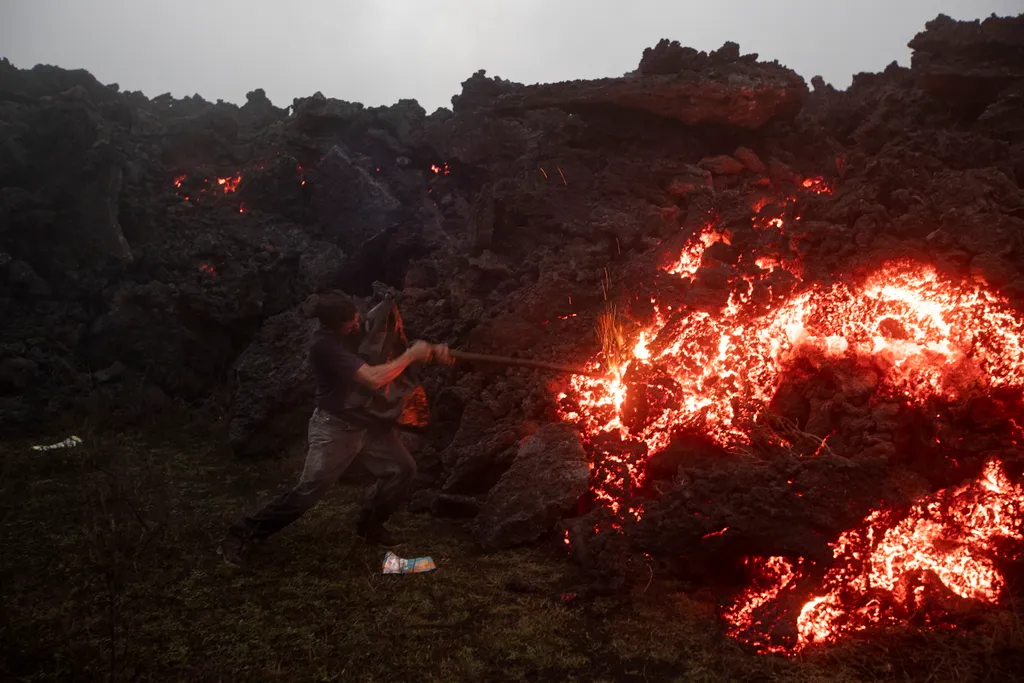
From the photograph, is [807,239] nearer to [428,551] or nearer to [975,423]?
[975,423]

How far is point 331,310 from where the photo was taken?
4816 millimetres

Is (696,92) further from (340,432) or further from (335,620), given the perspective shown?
(335,620)

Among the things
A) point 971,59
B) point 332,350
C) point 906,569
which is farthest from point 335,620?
point 971,59

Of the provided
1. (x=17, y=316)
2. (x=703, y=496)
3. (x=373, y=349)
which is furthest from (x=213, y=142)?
A: (x=703, y=496)

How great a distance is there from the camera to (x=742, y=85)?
9023 millimetres

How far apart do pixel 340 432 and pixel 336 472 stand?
315 millimetres

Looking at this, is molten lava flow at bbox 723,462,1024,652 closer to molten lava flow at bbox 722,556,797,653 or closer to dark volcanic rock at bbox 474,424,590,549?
molten lava flow at bbox 722,556,797,653

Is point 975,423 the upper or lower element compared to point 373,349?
lower

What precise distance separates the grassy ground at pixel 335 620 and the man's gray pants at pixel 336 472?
294mm

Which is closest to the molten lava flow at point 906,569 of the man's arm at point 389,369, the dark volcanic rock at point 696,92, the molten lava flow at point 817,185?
the man's arm at point 389,369

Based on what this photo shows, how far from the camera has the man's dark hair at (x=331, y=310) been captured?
4.78m

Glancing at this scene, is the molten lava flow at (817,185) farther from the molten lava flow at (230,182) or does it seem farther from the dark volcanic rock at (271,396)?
the molten lava flow at (230,182)

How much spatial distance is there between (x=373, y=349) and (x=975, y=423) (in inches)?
190

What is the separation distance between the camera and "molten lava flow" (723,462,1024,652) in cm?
398
